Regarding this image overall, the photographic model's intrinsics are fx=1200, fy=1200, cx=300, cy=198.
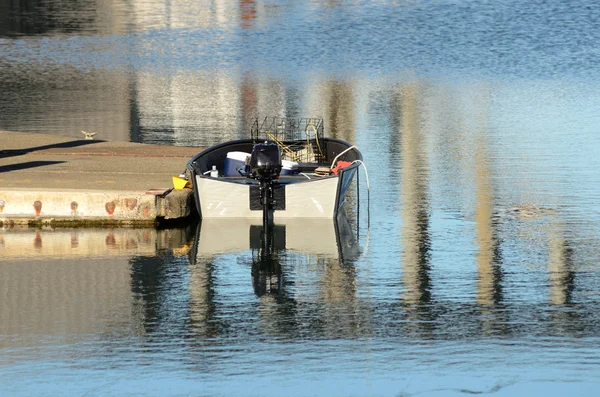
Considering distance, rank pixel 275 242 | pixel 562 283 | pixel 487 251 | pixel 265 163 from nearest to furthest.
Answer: pixel 562 283 < pixel 487 251 < pixel 275 242 < pixel 265 163

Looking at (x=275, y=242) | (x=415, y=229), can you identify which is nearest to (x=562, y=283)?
(x=415, y=229)

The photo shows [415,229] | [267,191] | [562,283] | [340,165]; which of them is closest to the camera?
[562,283]

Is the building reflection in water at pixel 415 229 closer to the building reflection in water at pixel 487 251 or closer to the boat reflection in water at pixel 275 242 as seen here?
the building reflection in water at pixel 487 251

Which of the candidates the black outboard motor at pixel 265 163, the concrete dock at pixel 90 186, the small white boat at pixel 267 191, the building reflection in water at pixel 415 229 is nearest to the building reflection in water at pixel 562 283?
the building reflection in water at pixel 415 229

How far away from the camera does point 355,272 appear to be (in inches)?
542

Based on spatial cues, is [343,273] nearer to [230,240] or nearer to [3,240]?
[230,240]

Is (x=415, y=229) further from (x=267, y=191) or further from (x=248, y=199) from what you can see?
(x=248, y=199)

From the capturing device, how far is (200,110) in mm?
30125

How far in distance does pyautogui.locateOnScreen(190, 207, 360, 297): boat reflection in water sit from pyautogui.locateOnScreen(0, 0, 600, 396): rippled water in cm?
5

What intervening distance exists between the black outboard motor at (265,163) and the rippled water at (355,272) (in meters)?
0.78

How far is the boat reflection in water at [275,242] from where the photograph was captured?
14.4 meters

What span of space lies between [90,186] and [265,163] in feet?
8.85

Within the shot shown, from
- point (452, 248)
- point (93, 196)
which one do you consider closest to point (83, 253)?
point (93, 196)

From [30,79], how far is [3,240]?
25.6 meters
